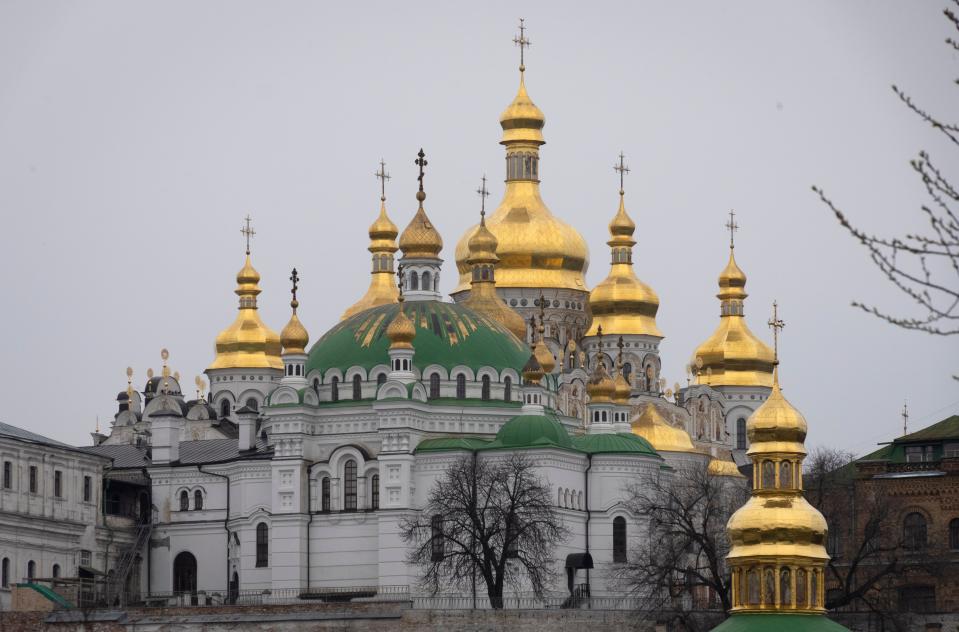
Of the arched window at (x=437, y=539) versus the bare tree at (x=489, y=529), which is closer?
the bare tree at (x=489, y=529)

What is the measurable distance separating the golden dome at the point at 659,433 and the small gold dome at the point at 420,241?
929cm

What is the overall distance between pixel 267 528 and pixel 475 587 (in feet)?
29.6

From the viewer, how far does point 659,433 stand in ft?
261

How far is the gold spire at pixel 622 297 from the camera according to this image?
91000 mm

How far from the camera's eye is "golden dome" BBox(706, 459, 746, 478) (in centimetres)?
7800

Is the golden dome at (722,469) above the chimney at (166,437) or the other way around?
the other way around

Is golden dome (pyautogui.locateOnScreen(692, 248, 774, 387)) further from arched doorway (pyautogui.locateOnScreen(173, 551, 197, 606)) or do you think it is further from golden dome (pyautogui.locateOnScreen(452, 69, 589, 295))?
arched doorway (pyautogui.locateOnScreen(173, 551, 197, 606))

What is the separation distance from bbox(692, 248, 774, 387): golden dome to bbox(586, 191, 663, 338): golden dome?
12.1 feet

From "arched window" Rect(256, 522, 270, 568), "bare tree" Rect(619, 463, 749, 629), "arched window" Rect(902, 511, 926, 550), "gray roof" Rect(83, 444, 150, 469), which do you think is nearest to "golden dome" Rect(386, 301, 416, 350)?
"arched window" Rect(256, 522, 270, 568)

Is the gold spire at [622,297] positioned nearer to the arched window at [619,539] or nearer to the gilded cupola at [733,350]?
the gilded cupola at [733,350]

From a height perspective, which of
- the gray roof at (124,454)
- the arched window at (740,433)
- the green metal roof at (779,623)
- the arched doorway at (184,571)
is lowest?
the green metal roof at (779,623)

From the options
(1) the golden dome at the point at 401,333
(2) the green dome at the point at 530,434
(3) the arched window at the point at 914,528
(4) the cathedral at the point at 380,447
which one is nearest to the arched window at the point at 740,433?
(4) the cathedral at the point at 380,447

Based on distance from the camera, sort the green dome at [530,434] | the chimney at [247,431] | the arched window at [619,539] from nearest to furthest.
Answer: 1. the green dome at [530,434]
2. the arched window at [619,539]
3. the chimney at [247,431]

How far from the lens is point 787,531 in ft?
142
